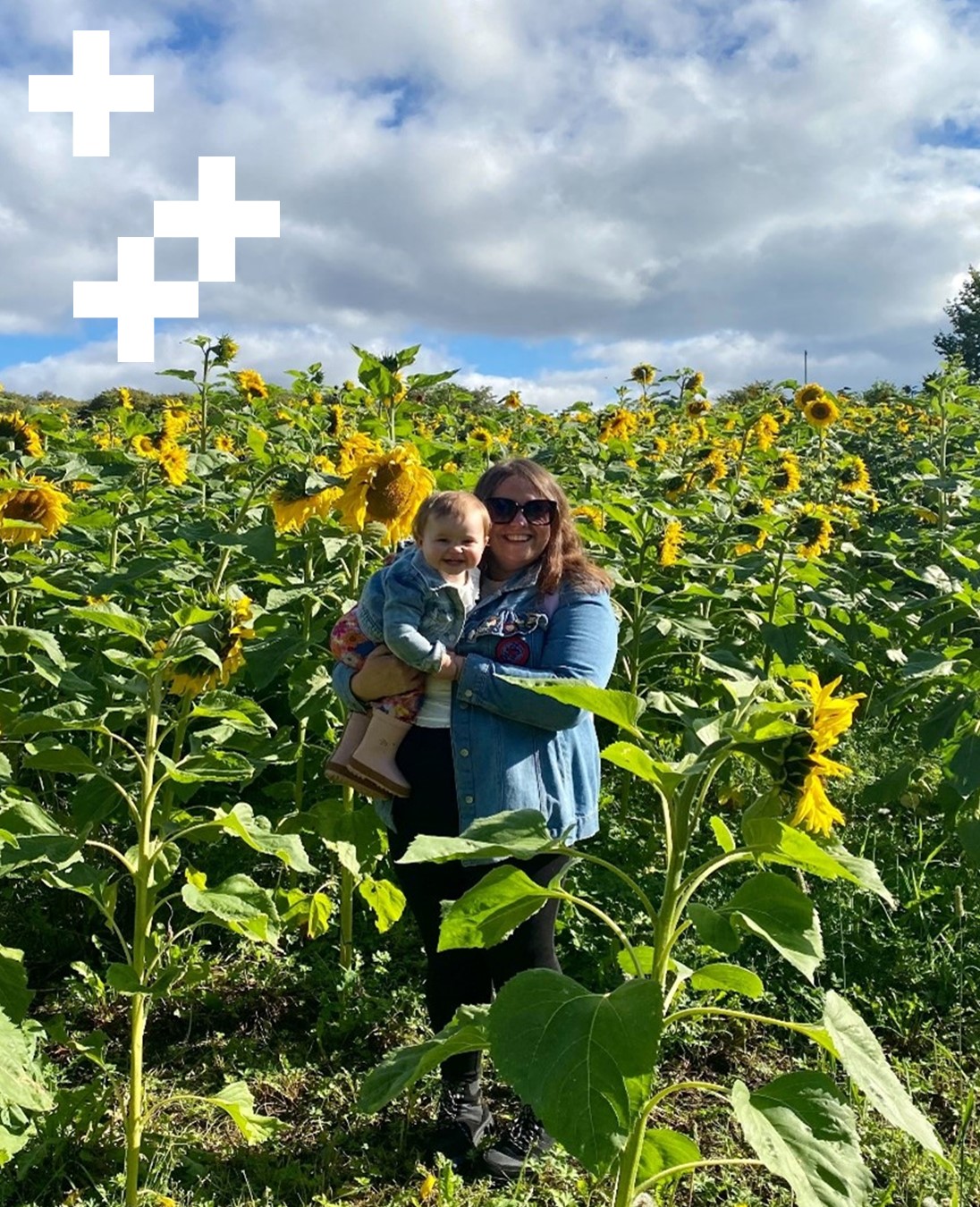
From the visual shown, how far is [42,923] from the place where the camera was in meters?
3.30

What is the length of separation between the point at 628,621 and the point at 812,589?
2.82 feet

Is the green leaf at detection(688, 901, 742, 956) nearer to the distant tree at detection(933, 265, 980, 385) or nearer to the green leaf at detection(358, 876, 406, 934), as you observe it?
the green leaf at detection(358, 876, 406, 934)

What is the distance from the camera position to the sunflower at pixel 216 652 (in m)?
2.43

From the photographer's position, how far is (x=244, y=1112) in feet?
7.55

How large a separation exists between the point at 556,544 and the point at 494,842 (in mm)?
1193

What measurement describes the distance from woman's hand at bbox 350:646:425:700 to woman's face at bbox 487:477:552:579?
0.34 m

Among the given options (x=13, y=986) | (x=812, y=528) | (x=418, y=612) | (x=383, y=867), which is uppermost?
(x=812, y=528)

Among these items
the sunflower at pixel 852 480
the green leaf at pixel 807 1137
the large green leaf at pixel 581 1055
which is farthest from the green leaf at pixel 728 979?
the sunflower at pixel 852 480

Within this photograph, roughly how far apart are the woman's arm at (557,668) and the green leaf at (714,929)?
34.3 inches

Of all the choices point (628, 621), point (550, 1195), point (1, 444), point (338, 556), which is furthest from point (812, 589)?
point (1, 444)

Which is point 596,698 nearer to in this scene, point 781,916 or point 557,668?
point 781,916

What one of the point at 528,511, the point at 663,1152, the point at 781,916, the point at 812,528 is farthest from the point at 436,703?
the point at 812,528

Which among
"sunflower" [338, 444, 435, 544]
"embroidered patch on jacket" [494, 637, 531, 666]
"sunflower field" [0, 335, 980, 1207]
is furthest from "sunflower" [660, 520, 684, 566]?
"embroidered patch on jacket" [494, 637, 531, 666]

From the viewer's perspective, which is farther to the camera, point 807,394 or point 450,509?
point 807,394
